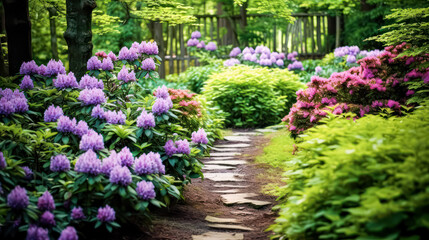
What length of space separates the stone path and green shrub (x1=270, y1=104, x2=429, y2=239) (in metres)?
0.79

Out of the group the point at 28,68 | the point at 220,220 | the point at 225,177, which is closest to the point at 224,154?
the point at 225,177

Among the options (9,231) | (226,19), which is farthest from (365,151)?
(226,19)

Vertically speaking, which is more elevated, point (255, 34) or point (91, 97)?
point (255, 34)

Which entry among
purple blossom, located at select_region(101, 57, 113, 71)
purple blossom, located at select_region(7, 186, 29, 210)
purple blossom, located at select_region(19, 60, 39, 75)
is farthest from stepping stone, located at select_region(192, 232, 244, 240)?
purple blossom, located at select_region(19, 60, 39, 75)

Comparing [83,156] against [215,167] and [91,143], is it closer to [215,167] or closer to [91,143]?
[91,143]

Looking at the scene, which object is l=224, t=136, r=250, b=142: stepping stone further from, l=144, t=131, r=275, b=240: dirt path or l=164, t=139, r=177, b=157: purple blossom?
l=164, t=139, r=177, b=157: purple blossom

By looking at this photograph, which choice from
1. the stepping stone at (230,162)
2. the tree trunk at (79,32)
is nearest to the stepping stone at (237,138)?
the stepping stone at (230,162)

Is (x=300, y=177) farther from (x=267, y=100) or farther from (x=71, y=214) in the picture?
(x=267, y=100)

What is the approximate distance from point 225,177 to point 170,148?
5.47 feet

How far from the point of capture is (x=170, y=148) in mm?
3697

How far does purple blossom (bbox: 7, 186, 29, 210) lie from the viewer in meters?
2.54

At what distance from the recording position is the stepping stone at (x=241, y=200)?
13.9 feet

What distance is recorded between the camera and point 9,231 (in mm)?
2545

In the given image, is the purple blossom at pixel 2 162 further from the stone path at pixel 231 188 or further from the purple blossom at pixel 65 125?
the stone path at pixel 231 188
